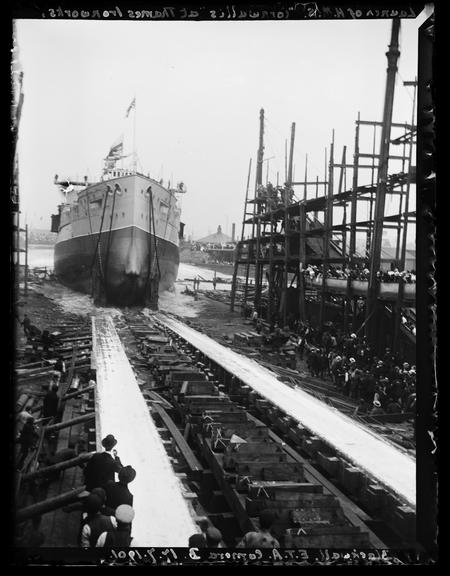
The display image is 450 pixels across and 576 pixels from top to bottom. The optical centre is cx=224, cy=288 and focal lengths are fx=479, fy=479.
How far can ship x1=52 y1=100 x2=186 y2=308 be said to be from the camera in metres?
23.9

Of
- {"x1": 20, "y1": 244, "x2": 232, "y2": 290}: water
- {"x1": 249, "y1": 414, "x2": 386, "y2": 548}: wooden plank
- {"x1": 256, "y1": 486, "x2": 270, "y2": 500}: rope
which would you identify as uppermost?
{"x1": 20, "y1": 244, "x2": 232, "y2": 290}: water

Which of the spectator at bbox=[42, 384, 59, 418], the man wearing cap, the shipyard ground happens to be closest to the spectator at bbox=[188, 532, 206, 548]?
the man wearing cap

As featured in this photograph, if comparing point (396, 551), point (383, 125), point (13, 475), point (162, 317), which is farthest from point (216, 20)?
point (162, 317)

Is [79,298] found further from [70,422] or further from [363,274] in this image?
[70,422]

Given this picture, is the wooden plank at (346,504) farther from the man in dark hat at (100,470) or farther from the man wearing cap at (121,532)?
the man in dark hat at (100,470)

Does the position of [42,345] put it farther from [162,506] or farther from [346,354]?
[346,354]

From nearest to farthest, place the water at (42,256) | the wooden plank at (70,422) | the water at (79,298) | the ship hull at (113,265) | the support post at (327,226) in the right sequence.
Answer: the wooden plank at (70,422) → the support post at (327,226) → the water at (79,298) → the water at (42,256) → the ship hull at (113,265)

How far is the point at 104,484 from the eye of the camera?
5410mm

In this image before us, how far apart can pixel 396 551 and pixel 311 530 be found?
83 centimetres

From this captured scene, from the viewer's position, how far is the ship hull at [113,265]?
2386cm

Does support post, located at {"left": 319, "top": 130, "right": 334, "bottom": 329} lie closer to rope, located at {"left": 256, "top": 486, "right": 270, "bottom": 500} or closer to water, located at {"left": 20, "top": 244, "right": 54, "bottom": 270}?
rope, located at {"left": 256, "top": 486, "right": 270, "bottom": 500}

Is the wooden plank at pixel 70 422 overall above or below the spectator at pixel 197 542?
above

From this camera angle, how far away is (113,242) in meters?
24.3

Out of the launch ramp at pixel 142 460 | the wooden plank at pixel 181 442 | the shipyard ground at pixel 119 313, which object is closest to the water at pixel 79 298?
the shipyard ground at pixel 119 313
